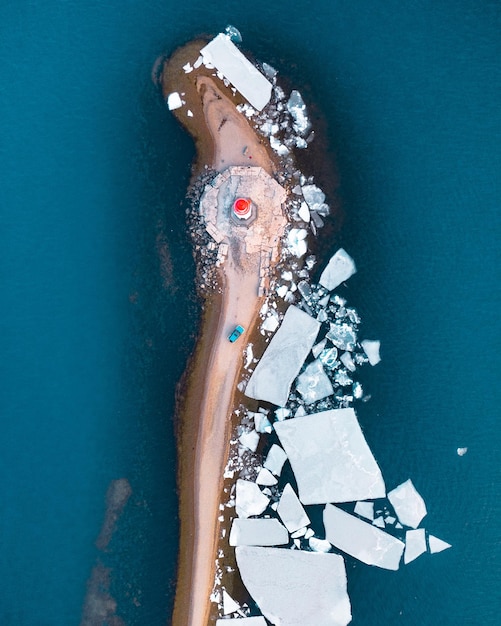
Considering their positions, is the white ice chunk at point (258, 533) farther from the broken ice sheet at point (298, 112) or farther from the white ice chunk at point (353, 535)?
the broken ice sheet at point (298, 112)

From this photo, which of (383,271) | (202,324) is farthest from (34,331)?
(383,271)

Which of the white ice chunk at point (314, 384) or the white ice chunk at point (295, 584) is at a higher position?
the white ice chunk at point (314, 384)

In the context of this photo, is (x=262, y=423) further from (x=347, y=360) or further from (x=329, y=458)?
(x=347, y=360)

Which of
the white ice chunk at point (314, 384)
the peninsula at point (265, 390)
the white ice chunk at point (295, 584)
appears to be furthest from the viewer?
the white ice chunk at point (314, 384)

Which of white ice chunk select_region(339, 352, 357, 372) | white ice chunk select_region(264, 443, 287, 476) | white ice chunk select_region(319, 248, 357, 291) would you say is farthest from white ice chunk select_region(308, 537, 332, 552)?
white ice chunk select_region(319, 248, 357, 291)

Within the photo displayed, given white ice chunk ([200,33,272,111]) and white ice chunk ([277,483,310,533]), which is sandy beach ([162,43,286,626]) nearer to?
white ice chunk ([200,33,272,111])

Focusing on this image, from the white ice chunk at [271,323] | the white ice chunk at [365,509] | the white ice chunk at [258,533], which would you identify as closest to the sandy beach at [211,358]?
the white ice chunk at [271,323]

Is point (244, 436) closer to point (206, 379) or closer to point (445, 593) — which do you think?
point (206, 379)
